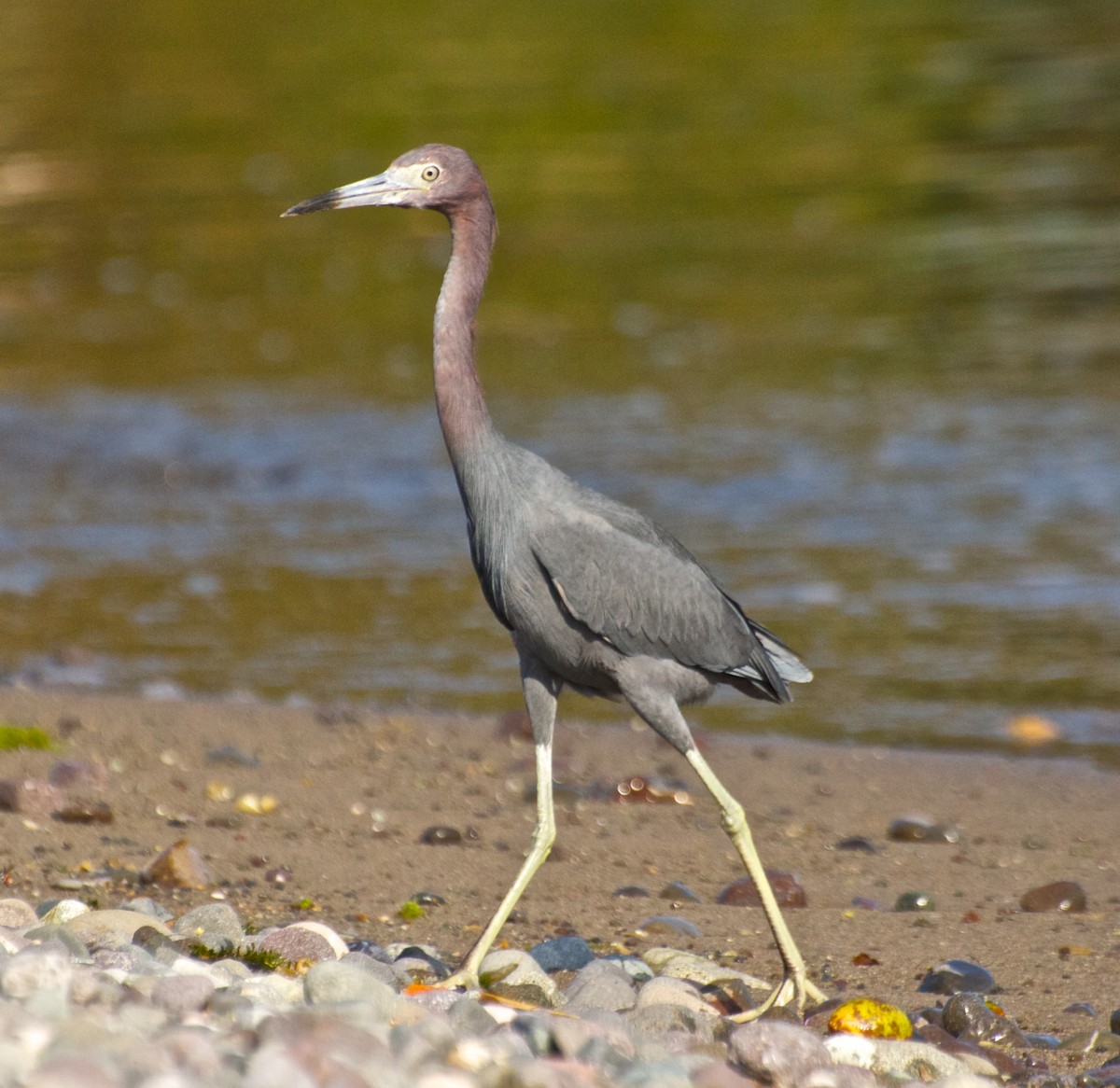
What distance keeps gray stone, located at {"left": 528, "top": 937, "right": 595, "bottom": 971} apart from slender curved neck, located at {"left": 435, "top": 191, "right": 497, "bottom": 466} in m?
1.26

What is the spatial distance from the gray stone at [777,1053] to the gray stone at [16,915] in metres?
1.85

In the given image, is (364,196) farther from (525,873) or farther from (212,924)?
(212,924)

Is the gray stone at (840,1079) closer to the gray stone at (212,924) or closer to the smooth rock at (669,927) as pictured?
the smooth rock at (669,927)

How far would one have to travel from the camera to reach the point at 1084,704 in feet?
23.8

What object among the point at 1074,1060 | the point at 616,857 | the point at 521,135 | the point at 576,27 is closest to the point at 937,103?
the point at 521,135

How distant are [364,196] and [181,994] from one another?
2.15 metres

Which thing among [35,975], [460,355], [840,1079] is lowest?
[840,1079]

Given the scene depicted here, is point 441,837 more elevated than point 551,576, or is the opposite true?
point 551,576

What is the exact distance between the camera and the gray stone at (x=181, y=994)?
3.74 meters

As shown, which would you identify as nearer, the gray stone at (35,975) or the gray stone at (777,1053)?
the gray stone at (35,975)

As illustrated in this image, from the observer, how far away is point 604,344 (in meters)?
13.6

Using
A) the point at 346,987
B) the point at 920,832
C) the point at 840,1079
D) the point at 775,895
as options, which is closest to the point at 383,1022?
the point at 346,987

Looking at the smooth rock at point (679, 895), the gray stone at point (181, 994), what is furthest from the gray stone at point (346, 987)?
the smooth rock at point (679, 895)

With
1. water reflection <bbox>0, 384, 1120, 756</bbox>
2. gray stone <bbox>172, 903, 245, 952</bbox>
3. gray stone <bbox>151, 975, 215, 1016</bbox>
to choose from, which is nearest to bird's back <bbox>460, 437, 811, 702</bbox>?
gray stone <bbox>172, 903, 245, 952</bbox>
